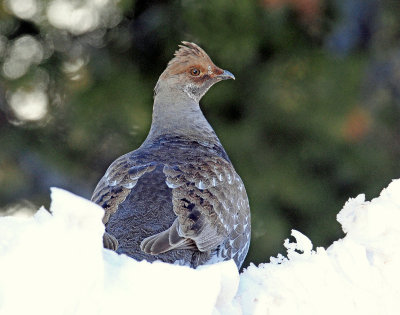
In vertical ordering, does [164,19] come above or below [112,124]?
above

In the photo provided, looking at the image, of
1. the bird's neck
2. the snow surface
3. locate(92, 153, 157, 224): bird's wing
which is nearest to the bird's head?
the bird's neck

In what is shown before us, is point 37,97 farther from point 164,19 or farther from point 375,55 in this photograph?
point 375,55

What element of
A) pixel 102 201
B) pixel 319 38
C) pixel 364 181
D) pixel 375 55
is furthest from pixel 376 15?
pixel 102 201

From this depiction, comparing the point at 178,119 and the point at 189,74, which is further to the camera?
the point at 189,74

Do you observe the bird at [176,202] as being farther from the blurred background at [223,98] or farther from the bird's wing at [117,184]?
the blurred background at [223,98]

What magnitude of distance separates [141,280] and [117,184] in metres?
1.64

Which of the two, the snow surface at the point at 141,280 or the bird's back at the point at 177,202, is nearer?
the snow surface at the point at 141,280

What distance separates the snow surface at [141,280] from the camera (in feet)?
4.44

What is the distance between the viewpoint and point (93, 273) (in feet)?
4.48

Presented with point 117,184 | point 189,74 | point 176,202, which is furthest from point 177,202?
point 189,74

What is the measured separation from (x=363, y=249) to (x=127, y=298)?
520mm

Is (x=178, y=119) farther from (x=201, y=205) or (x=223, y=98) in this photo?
(x=223, y=98)

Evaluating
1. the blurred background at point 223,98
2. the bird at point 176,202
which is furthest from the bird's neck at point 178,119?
the blurred background at point 223,98

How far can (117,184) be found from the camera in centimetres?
303
